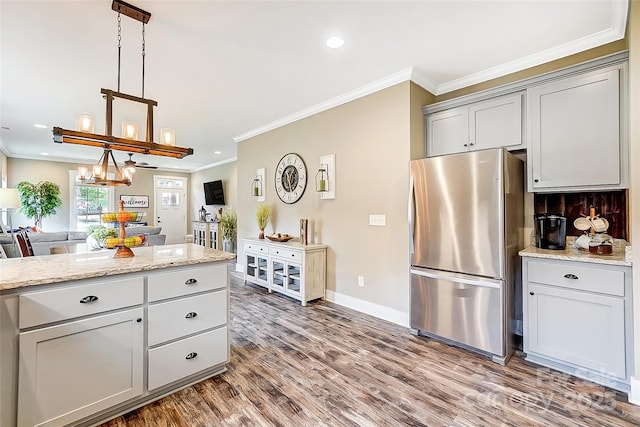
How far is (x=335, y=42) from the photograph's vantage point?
2518mm

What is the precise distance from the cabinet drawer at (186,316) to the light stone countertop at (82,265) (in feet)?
0.89

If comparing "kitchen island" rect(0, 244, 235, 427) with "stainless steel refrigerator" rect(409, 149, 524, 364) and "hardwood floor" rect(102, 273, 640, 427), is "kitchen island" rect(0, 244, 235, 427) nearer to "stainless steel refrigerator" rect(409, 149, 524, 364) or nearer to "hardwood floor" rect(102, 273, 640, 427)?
"hardwood floor" rect(102, 273, 640, 427)

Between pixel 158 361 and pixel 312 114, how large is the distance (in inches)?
135

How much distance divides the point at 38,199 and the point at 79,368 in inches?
309

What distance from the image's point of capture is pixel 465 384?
2105 millimetres

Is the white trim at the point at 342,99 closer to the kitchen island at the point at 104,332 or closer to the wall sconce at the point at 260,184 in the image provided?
the wall sconce at the point at 260,184

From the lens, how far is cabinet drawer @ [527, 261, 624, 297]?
201cm

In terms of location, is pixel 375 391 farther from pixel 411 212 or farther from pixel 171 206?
pixel 171 206

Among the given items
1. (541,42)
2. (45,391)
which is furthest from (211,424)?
(541,42)

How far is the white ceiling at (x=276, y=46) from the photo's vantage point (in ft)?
6.93

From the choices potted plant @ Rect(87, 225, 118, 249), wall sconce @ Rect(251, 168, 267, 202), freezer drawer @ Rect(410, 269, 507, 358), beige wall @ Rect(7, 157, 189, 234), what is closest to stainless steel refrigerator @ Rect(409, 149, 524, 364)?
freezer drawer @ Rect(410, 269, 507, 358)

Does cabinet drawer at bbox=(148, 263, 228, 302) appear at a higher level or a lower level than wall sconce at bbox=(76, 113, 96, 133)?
lower

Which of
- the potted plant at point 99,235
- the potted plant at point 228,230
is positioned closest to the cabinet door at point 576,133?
the potted plant at point 99,235

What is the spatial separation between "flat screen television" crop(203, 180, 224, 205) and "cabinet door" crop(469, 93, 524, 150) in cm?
718
